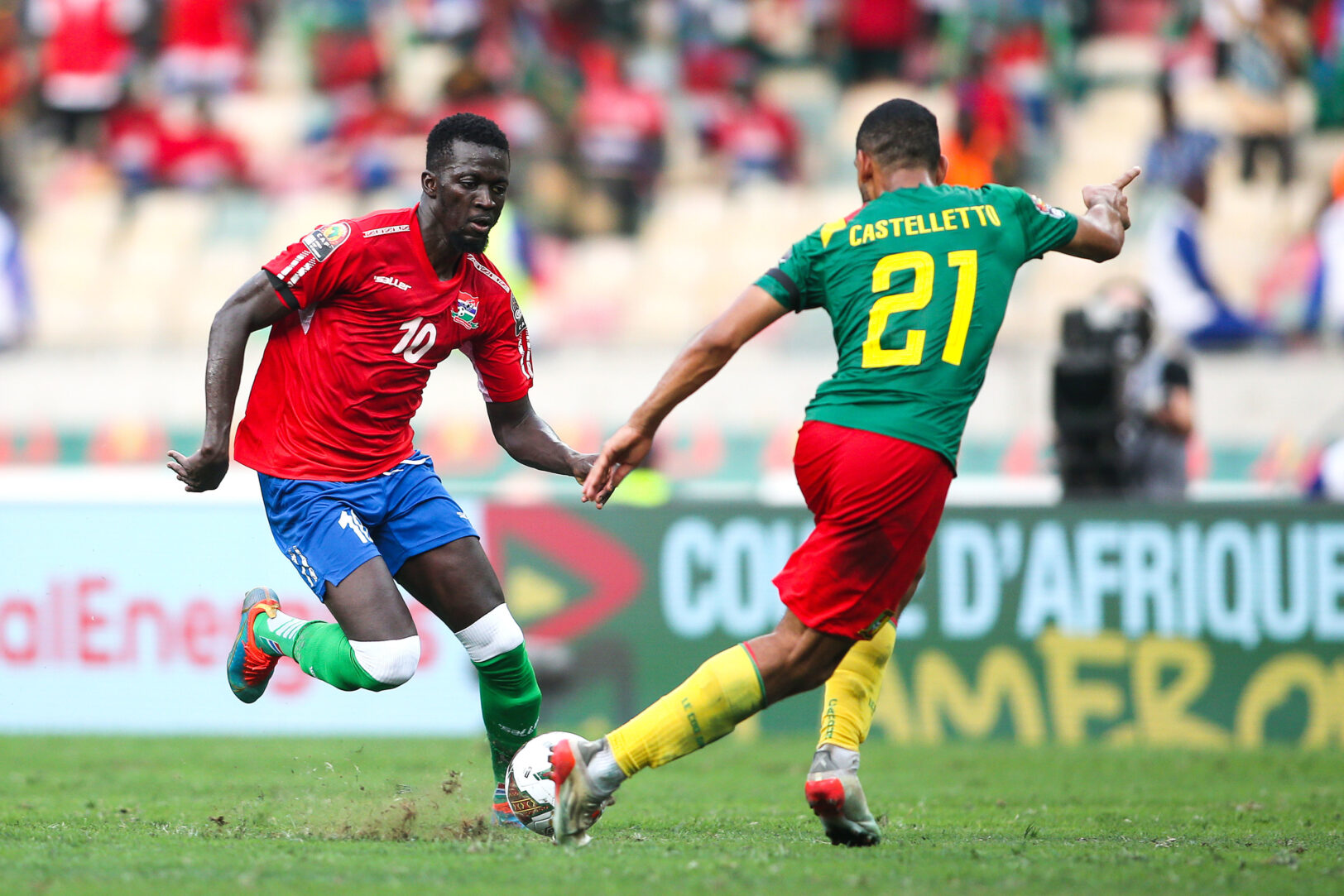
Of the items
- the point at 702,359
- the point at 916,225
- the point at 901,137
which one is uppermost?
the point at 901,137

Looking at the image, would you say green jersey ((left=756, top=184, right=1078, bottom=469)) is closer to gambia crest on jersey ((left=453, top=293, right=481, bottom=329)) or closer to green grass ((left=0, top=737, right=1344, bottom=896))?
gambia crest on jersey ((left=453, top=293, right=481, bottom=329))

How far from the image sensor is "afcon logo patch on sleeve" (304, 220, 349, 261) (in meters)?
5.89

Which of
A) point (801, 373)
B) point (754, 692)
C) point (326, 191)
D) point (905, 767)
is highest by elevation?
point (326, 191)

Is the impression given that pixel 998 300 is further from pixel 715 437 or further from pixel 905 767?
pixel 715 437

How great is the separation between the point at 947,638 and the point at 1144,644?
1.22m

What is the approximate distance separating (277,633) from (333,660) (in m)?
0.43

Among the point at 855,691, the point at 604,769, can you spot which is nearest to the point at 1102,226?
the point at 855,691

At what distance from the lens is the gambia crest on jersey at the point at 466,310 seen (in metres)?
6.14

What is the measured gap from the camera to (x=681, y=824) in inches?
249

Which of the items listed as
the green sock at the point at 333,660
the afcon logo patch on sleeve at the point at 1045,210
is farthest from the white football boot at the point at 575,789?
the afcon logo patch on sleeve at the point at 1045,210

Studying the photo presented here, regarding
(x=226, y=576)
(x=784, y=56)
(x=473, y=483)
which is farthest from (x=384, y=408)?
(x=784, y=56)

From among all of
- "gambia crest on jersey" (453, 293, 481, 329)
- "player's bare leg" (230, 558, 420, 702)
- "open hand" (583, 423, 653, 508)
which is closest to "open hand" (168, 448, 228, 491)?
"player's bare leg" (230, 558, 420, 702)

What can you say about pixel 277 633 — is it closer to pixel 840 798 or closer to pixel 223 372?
pixel 223 372

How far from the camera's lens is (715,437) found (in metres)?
13.0
